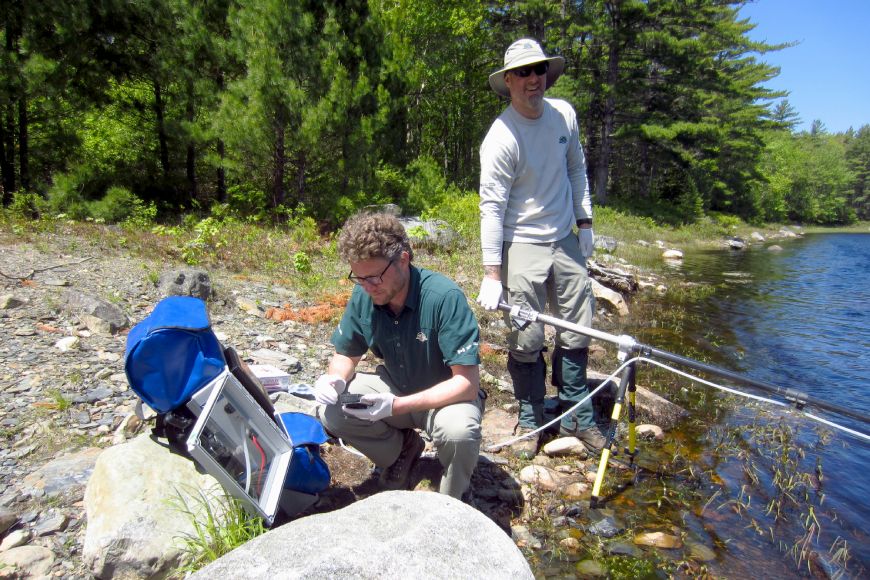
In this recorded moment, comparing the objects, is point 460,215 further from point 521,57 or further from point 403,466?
point 403,466

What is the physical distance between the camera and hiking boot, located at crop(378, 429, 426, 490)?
10.1ft

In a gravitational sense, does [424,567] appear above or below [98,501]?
above

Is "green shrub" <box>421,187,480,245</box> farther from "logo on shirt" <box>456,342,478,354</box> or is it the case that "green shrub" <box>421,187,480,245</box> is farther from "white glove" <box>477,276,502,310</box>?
"logo on shirt" <box>456,342,478,354</box>

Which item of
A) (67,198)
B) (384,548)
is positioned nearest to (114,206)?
(67,198)

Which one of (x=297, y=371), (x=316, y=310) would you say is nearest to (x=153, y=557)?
(x=297, y=371)

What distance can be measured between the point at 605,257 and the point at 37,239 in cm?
1138

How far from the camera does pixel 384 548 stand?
1.75m

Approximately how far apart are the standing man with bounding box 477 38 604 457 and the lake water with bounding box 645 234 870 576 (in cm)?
140

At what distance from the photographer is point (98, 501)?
2.36m

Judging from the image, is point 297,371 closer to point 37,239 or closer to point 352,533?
point 352,533

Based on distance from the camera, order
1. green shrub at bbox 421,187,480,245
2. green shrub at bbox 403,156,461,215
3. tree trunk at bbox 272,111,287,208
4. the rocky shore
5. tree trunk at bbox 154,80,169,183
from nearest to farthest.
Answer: the rocky shore → tree trunk at bbox 272,111,287,208 → green shrub at bbox 421,187,480,245 → tree trunk at bbox 154,80,169,183 → green shrub at bbox 403,156,461,215

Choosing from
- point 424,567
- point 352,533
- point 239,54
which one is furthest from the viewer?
point 239,54

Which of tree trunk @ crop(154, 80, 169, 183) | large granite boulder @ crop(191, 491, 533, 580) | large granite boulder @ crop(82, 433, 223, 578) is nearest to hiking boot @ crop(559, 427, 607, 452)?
large granite boulder @ crop(191, 491, 533, 580)

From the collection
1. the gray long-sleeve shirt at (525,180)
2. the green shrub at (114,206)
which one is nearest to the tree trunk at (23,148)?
the green shrub at (114,206)
